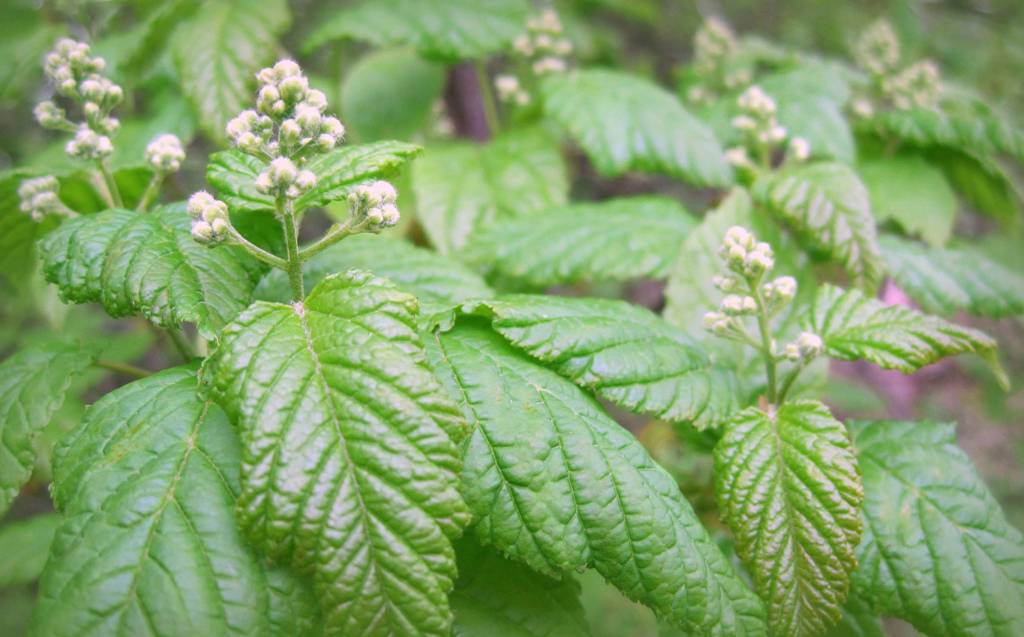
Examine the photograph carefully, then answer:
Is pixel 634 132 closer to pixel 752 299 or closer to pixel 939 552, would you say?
pixel 752 299

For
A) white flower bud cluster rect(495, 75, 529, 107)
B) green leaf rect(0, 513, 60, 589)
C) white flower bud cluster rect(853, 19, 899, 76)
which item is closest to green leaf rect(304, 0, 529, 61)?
white flower bud cluster rect(495, 75, 529, 107)

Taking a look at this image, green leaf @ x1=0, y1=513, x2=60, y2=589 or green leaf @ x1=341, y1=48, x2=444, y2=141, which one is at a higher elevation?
green leaf @ x1=341, y1=48, x2=444, y2=141

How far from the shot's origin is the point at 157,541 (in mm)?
1025

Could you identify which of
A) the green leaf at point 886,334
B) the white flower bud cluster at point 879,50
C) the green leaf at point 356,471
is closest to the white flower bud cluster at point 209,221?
the green leaf at point 356,471

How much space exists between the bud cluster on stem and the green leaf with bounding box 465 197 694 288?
1.44ft

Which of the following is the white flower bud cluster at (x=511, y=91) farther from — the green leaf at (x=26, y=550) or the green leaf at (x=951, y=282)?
the green leaf at (x=26, y=550)

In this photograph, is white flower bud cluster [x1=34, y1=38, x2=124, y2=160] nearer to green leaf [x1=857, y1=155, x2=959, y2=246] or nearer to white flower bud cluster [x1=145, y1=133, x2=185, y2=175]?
white flower bud cluster [x1=145, y1=133, x2=185, y2=175]

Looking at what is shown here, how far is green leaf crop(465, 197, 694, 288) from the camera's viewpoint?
1973mm

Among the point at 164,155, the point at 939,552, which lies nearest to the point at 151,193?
the point at 164,155

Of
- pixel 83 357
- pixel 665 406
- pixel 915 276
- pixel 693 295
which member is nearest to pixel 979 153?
pixel 915 276

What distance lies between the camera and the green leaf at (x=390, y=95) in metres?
2.76

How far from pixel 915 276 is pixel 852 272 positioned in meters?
Result: 0.40

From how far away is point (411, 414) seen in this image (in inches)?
40.7

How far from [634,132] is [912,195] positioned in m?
1.09
